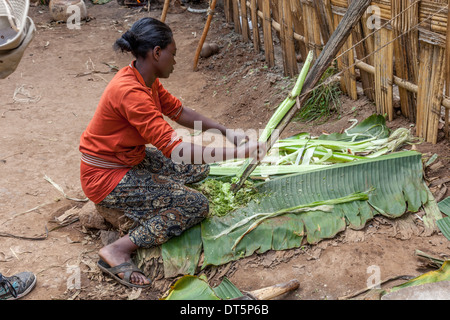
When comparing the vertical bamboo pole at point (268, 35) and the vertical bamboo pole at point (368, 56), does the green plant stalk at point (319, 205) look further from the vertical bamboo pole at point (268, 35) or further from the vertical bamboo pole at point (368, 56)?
the vertical bamboo pole at point (268, 35)

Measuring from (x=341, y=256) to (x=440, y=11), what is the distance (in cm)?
175

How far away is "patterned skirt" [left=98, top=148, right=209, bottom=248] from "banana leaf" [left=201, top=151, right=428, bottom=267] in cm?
16

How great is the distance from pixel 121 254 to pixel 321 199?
4.30ft

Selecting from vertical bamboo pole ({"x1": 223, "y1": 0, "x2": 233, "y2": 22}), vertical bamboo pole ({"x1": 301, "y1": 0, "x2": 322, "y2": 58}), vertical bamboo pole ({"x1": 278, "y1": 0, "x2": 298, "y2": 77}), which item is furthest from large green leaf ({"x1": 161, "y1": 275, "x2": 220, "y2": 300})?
vertical bamboo pole ({"x1": 223, "y1": 0, "x2": 233, "y2": 22})

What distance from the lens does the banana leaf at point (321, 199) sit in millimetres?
2818

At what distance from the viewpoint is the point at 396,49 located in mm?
3564

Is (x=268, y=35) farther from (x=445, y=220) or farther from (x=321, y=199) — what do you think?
(x=445, y=220)

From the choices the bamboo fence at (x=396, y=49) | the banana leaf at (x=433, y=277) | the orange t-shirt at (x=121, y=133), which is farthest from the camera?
the bamboo fence at (x=396, y=49)

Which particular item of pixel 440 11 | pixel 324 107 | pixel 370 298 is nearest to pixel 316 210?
pixel 370 298

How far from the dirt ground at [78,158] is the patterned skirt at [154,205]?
1.04 ft

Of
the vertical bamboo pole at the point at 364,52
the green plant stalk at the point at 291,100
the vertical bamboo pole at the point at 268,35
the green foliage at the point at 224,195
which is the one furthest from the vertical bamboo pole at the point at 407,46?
the vertical bamboo pole at the point at 268,35

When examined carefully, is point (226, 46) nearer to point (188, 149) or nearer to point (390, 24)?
point (390, 24)

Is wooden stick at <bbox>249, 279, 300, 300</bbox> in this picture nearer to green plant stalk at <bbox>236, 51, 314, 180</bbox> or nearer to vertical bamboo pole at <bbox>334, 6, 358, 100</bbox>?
green plant stalk at <bbox>236, 51, 314, 180</bbox>

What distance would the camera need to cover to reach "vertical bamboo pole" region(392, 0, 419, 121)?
10.9ft
